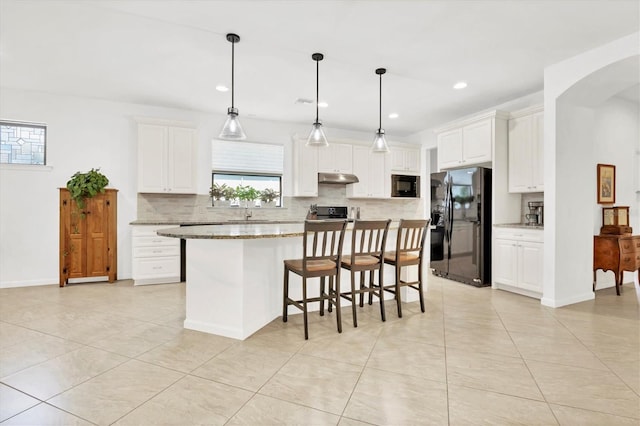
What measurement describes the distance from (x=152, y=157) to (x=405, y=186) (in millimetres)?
4635

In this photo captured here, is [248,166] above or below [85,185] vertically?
above

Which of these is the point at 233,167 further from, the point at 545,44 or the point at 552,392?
the point at 552,392

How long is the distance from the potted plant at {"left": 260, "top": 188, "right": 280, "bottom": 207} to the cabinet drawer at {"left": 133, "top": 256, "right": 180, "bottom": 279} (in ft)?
5.78

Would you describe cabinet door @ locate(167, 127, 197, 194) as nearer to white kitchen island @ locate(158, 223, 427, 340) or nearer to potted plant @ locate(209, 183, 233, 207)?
potted plant @ locate(209, 183, 233, 207)

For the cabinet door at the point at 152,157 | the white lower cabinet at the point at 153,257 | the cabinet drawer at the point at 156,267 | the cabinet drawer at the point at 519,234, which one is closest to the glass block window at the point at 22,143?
the cabinet door at the point at 152,157

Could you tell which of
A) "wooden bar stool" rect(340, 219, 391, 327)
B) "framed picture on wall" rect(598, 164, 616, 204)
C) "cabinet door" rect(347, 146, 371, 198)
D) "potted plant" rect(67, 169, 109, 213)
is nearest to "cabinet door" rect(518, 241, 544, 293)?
"framed picture on wall" rect(598, 164, 616, 204)

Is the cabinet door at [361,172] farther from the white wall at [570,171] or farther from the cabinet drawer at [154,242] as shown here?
the cabinet drawer at [154,242]

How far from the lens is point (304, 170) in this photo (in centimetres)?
592

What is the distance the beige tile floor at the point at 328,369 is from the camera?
1.75 m

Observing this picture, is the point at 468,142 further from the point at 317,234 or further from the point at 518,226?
the point at 317,234

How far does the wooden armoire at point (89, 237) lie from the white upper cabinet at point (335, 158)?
3.37 meters

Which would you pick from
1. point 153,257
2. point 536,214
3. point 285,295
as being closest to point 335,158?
point 536,214

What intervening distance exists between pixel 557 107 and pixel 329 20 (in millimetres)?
2760

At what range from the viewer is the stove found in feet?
20.1
